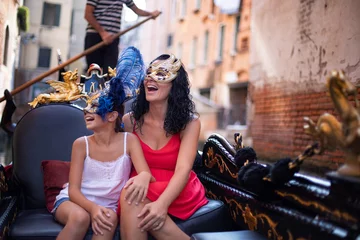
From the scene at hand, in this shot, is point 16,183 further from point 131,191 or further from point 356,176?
point 356,176

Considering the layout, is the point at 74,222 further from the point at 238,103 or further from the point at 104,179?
the point at 238,103

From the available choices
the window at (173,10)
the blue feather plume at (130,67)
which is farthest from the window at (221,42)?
the blue feather plume at (130,67)

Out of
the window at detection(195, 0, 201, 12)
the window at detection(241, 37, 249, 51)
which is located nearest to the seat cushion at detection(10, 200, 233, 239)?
the window at detection(241, 37, 249, 51)

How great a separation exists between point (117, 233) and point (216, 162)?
606 millimetres

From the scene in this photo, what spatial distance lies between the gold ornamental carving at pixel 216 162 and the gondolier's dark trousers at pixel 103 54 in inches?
63.7

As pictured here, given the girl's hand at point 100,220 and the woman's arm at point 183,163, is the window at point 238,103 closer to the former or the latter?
the woman's arm at point 183,163

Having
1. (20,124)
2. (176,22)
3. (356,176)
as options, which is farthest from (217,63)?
(356,176)

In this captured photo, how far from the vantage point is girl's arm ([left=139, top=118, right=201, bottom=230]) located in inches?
69.6

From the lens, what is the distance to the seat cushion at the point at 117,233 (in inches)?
73.6

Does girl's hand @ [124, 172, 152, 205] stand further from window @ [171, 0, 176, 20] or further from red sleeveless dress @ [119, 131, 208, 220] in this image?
window @ [171, 0, 176, 20]

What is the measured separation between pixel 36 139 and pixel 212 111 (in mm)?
10912

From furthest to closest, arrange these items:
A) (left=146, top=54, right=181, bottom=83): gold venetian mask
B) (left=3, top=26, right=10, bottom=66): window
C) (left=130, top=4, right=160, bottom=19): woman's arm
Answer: (left=130, top=4, right=160, bottom=19): woman's arm, (left=3, top=26, right=10, bottom=66): window, (left=146, top=54, right=181, bottom=83): gold venetian mask

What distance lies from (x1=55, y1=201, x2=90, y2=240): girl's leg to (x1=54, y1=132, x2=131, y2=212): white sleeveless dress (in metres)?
0.11

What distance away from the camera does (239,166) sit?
1.99 m
